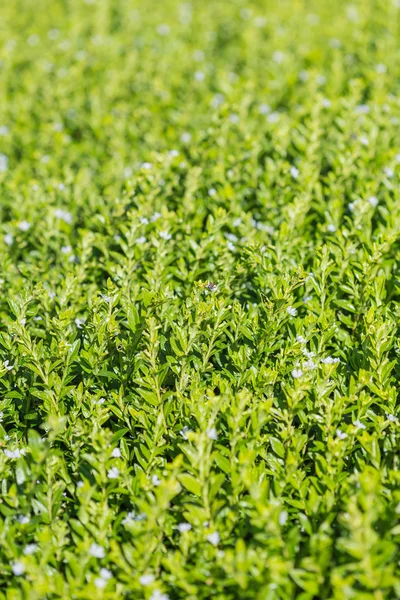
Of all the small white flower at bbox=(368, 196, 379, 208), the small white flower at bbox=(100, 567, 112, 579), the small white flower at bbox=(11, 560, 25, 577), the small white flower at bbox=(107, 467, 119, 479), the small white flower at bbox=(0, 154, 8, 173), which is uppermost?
the small white flower at bbox=(368, 196, 379, 208)

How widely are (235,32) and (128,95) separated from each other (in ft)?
6.79

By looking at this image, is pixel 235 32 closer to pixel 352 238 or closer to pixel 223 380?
pixel 352 238

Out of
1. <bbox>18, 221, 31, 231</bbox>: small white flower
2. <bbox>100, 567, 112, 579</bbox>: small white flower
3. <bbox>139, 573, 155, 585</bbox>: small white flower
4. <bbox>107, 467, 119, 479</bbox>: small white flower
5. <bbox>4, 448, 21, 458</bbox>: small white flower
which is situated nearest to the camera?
<bbox>139, 573, 155, 585</bbox>: small white flower

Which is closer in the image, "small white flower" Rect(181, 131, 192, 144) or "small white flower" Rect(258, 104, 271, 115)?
"small white flower" Rect(181, 131, 192, 144)

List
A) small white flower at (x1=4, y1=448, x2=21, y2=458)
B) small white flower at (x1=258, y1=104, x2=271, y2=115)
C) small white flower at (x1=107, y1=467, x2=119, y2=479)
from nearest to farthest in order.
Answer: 1. small white flower at (x1=107, y1=467, x2=119, y2=479)
2. small white flower at (x1=4, y1=448, x2=21, y2=458)
3. small white flower at (x1=258, y1=104, x2=271, y2=115)

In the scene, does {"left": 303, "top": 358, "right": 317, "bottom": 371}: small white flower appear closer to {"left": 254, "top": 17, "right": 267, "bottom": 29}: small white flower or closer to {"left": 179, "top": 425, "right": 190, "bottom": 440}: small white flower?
{"left": 179, "top": 425, "right": 190, "bottom": 440}: small white flower

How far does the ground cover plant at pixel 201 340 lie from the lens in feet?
9.43

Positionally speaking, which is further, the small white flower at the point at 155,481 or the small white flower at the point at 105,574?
the small white flower at the point at 155,481

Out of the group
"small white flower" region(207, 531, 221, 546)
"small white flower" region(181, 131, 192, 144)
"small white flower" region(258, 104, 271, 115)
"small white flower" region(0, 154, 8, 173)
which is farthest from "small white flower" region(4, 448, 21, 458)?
"small white flower" region(258, 104, 271, 115)

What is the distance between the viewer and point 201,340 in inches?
158

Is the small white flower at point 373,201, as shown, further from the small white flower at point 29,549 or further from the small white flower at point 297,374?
the small white flower at point 29,549

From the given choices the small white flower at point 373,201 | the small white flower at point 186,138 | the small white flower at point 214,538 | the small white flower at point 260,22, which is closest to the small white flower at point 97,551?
the small white flower at point 214,538

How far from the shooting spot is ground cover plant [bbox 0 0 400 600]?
Result: 2.88 m

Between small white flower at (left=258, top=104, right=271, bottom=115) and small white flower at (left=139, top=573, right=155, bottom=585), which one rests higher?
small white flower at (left=258, top=104, right=271, bottom=115)
